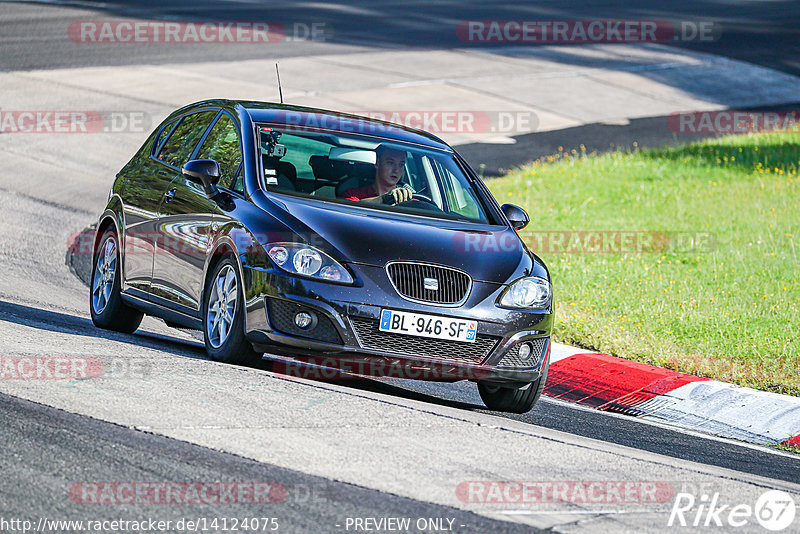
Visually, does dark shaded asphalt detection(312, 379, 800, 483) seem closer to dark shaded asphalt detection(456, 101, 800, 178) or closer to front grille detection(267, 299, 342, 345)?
front grille detection(267, 299, 342, 345)

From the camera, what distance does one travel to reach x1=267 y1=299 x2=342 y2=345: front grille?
23.9ft

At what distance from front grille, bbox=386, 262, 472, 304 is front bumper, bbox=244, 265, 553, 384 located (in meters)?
0.05

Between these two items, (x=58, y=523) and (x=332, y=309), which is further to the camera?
(x=332, y=309)

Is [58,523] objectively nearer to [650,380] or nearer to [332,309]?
[332,309]

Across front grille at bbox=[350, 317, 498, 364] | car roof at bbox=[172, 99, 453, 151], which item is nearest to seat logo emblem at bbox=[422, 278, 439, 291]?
front grille at bbox=[350, 317, 498, 364]

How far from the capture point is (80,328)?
9156 millimetres

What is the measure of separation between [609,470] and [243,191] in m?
3.09

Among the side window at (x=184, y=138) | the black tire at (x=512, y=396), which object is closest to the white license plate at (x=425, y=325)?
the black tire at (x=512, y=396)

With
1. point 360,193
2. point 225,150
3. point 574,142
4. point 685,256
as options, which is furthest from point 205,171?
point 574,142

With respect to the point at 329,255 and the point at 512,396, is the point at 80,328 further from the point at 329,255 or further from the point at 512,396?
the point at 512,396

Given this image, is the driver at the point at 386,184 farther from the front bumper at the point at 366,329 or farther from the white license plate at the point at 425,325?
the white license plate at the point at 425,325

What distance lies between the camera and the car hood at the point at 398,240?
7430 mm

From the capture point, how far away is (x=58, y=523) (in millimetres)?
4742

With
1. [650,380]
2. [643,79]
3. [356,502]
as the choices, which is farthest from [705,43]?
[356,502]
